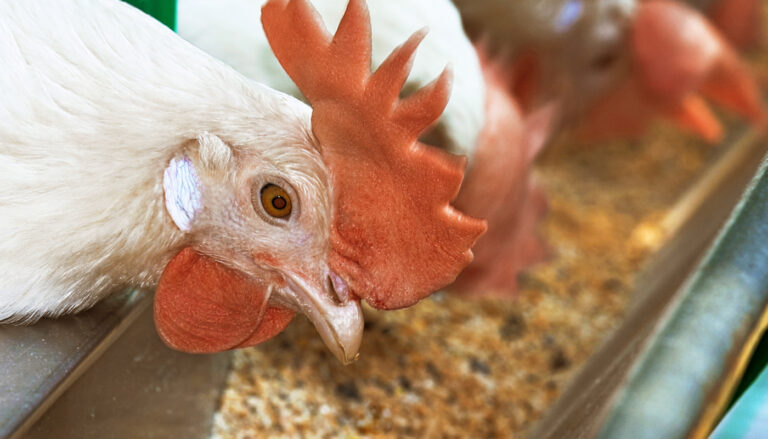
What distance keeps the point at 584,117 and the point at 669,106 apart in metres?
0.20

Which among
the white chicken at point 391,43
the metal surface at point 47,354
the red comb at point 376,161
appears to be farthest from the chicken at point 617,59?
the metal surface at point 47,354

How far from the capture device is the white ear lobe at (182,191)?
0.73 m

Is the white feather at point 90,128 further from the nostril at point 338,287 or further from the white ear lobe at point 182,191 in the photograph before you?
the nostril at point 338,287

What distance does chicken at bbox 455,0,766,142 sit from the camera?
154cm

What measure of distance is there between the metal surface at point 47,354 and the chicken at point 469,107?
0.31m

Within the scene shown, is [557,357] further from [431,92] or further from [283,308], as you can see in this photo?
[431,92]

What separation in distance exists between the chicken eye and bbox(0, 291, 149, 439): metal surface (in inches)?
7.1

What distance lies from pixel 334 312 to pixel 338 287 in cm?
2

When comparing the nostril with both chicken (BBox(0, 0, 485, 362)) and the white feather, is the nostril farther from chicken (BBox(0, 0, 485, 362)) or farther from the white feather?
the white feather

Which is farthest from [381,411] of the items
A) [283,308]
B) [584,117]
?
[584,117]

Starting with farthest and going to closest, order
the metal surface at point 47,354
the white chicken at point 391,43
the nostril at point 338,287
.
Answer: the white chicken at point 391,43 → the nostril at point 338,287 → the metal surface at point 47,354

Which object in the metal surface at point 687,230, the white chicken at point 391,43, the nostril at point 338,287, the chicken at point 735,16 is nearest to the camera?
the nostril at point 338,287

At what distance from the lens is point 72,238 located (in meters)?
0.71

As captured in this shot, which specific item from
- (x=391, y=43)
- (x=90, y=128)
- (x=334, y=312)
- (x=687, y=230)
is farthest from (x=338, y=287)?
(x=687, y=230)
